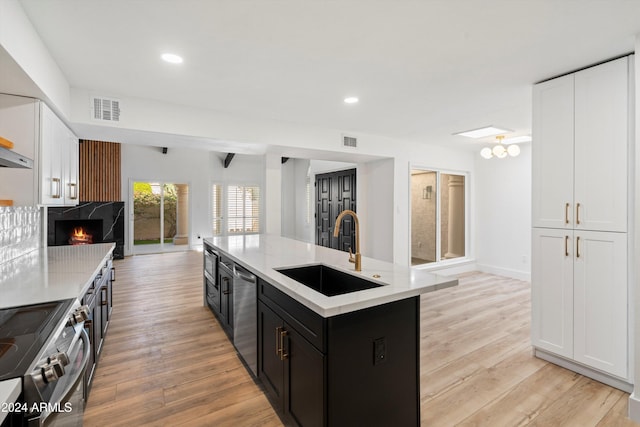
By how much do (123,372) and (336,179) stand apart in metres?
5.44

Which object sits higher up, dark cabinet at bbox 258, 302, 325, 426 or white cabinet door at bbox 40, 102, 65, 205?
white cabinet door at bbox 40, 102, 65, 205

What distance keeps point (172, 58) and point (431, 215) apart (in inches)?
197

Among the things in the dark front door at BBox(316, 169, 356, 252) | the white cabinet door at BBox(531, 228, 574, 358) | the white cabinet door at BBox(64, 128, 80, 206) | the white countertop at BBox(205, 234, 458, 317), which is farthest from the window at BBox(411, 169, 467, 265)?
the white cabinet door at BBox(64, 128, 80, 206)

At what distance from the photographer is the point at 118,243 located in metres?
7.59

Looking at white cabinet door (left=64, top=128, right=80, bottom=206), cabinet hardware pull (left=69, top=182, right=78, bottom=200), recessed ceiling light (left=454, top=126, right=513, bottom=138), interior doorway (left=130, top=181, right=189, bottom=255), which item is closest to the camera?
white cabinet door (left=64, top=128, right=80, bottom=206)

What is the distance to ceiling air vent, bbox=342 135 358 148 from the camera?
15.3ft

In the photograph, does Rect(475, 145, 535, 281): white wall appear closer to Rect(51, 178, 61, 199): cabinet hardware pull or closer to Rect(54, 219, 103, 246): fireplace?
Rect(51, 178, 61, 199): cabinet hardware pull

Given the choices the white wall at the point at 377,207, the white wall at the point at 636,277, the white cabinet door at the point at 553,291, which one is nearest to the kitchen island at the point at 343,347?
the white wall at the point at 636,277

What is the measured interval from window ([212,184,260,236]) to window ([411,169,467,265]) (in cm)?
632

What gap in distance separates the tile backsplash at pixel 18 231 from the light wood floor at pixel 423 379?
1.11 meters

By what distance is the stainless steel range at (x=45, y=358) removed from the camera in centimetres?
92

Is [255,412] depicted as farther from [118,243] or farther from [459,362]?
[118,243]

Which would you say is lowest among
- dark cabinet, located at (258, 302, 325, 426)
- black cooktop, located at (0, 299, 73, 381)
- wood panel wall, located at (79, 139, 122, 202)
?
dark cabinet, located at (258, 302, 325, 426)

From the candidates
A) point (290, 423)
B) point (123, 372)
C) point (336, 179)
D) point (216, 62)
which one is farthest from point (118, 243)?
point (290, 423)
